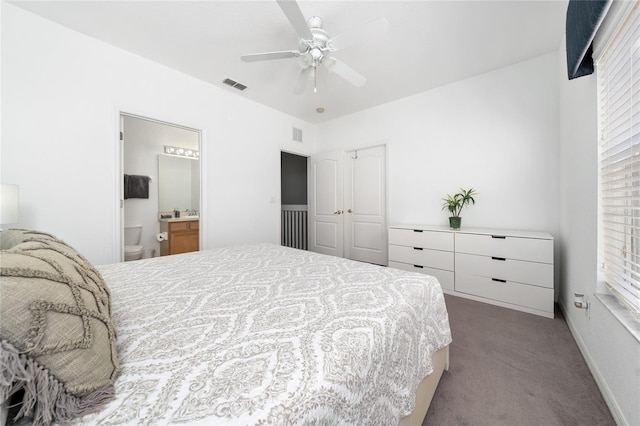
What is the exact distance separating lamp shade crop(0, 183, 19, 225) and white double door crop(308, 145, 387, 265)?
349 centimetres

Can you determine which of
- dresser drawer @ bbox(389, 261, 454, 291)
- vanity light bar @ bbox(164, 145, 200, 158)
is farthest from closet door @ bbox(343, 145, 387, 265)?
vanity light bar @ bbox(164, 145, 200, 158)

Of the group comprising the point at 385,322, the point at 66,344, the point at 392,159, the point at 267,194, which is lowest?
the point at 385,322

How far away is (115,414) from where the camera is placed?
1.53 feet

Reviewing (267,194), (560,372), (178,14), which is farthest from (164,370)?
(267,194)

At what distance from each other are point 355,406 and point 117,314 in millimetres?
922

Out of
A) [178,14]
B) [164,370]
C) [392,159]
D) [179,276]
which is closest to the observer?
[164,370]

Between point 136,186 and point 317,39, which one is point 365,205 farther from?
point 136,186

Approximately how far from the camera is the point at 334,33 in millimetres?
2139

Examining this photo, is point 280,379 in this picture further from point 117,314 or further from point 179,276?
point 179,276

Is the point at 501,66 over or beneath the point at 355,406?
over

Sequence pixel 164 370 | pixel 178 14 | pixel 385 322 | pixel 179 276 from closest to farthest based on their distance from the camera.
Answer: pixel 164 370 < pixel 385 322 < pixel 179 276 < pixel 178 14

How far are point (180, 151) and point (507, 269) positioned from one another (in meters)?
5.18

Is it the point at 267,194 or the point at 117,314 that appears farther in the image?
the point at 267,194

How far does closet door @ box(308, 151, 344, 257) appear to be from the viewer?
4.12 metres
